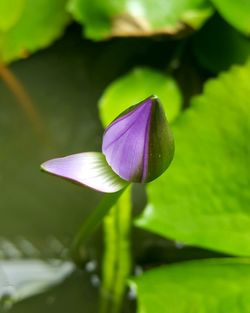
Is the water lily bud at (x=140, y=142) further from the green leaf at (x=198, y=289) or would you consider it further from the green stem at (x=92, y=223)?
the green leaf at (x=198, y=289)

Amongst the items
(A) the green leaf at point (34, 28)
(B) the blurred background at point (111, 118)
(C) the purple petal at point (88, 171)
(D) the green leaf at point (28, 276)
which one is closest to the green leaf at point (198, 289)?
(B) the blurred background at point (111, 118)

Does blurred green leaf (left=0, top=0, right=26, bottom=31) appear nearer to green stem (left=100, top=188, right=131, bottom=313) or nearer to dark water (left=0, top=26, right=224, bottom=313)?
dark water (left=0, top=26, right=224, bottom=313)

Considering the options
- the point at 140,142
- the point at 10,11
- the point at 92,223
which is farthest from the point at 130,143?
the point at 10,11

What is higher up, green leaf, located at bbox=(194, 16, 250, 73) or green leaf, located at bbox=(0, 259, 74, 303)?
green leaf, located at bbox=(194, 16, 250, 73)

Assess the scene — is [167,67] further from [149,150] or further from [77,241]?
[149,150]

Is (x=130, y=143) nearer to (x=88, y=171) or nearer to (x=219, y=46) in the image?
(x=88, y=171)

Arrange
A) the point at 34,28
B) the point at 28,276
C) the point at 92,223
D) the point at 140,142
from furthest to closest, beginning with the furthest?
the point at 34,28, the point at 28,276, the point at 92,223, the point at 140,142

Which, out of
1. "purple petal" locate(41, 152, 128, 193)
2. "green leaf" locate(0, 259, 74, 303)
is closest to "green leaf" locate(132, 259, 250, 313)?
"green leaf" locate(0, 259, 74, 303)
